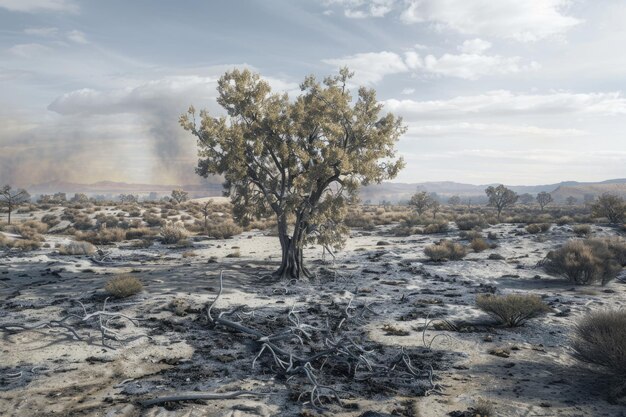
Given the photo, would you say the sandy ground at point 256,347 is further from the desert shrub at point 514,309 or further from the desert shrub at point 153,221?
the desert shrub at point 153,221

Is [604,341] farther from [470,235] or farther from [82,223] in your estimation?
[82,223]

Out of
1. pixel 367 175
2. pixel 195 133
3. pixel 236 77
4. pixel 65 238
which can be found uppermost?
pixel 236 77

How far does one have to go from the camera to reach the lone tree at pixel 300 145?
1630 centimetres

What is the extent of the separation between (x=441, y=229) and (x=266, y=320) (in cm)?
2783

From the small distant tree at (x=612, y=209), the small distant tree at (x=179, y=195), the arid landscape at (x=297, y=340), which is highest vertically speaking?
the small distant tree at (x=612, y=209)

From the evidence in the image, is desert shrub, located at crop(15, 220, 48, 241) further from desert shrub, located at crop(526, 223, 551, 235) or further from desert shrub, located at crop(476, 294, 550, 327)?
desert shrub, located at crop(526, 223, 551, 235)

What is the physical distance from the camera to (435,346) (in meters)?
9.85

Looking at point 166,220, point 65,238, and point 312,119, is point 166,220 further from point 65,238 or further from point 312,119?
point 312,119

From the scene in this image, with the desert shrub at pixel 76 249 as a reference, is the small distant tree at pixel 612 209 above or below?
above

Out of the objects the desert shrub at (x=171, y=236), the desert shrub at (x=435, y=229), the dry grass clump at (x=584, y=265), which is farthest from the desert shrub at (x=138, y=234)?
the dry grass clump at (x=584, y=265)

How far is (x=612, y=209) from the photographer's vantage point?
3428 cm

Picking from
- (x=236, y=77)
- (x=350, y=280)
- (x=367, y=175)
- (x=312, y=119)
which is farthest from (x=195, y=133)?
(x=350, y=280)

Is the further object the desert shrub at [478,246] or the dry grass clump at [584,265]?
the desert shrub at [478,246]

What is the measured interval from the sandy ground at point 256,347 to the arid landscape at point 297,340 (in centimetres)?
4
